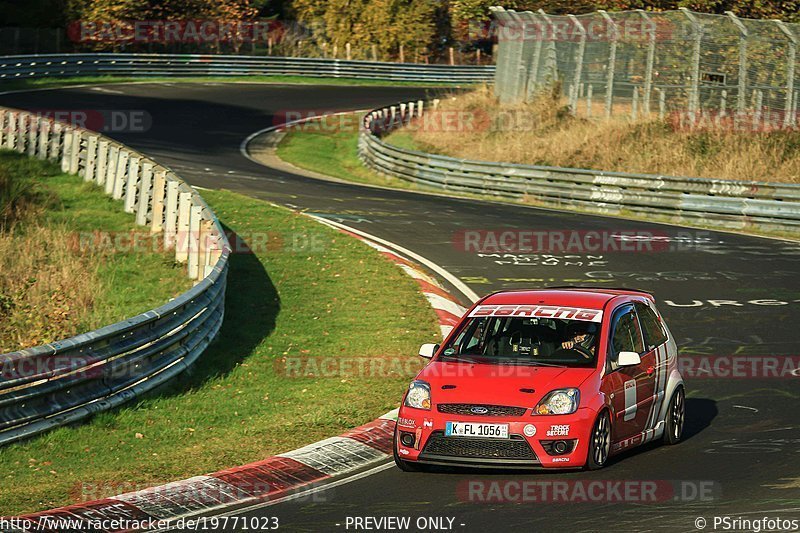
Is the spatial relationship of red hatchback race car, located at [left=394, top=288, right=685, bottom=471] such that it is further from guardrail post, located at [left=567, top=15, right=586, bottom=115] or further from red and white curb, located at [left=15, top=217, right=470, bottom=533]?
guardrail post, located at [left=567, top=15, right=586, bottom=115]

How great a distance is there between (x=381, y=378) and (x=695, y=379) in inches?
139

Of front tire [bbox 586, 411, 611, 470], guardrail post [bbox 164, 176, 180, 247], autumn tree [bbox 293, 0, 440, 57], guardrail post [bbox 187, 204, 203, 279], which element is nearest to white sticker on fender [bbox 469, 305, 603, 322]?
front tire [bbox 586, 411, 611, 470]

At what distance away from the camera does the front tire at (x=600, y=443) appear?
9.60 metres

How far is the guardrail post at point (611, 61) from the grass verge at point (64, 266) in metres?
17.0

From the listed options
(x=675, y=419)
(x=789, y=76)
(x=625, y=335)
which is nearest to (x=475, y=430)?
(x=625, y=335)

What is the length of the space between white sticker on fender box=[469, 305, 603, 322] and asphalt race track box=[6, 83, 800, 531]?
1.27 metres

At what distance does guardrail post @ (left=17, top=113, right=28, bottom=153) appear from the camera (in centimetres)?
2666

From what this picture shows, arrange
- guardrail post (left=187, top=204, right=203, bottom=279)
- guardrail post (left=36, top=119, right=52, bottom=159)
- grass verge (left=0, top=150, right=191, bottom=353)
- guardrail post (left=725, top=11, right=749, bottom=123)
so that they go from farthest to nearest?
guardrail post (left=725, top=11, right=749, bottom=123) → guardrail post (left=36, top=119, right=52, bottom=159) → guardrail post (left=187, top=204, right=203, bottom=279) → grass verge (left=0, top=150, right=191, bottom=353)

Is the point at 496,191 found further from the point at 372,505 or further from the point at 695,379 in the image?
the point at 372,505

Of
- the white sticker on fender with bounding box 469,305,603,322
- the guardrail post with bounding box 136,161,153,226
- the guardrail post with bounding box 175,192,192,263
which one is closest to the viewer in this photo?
the white sticker on fender with bounding box 469,305,603,322

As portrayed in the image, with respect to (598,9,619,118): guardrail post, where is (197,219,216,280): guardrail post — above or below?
below

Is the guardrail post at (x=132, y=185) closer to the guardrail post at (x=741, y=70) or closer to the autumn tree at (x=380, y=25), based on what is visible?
the guardrail post at (x=741, y=70)

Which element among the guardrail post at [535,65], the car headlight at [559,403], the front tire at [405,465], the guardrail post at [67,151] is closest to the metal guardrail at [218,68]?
the guardrail post at [535,65]

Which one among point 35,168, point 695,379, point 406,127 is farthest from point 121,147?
point 406,127
